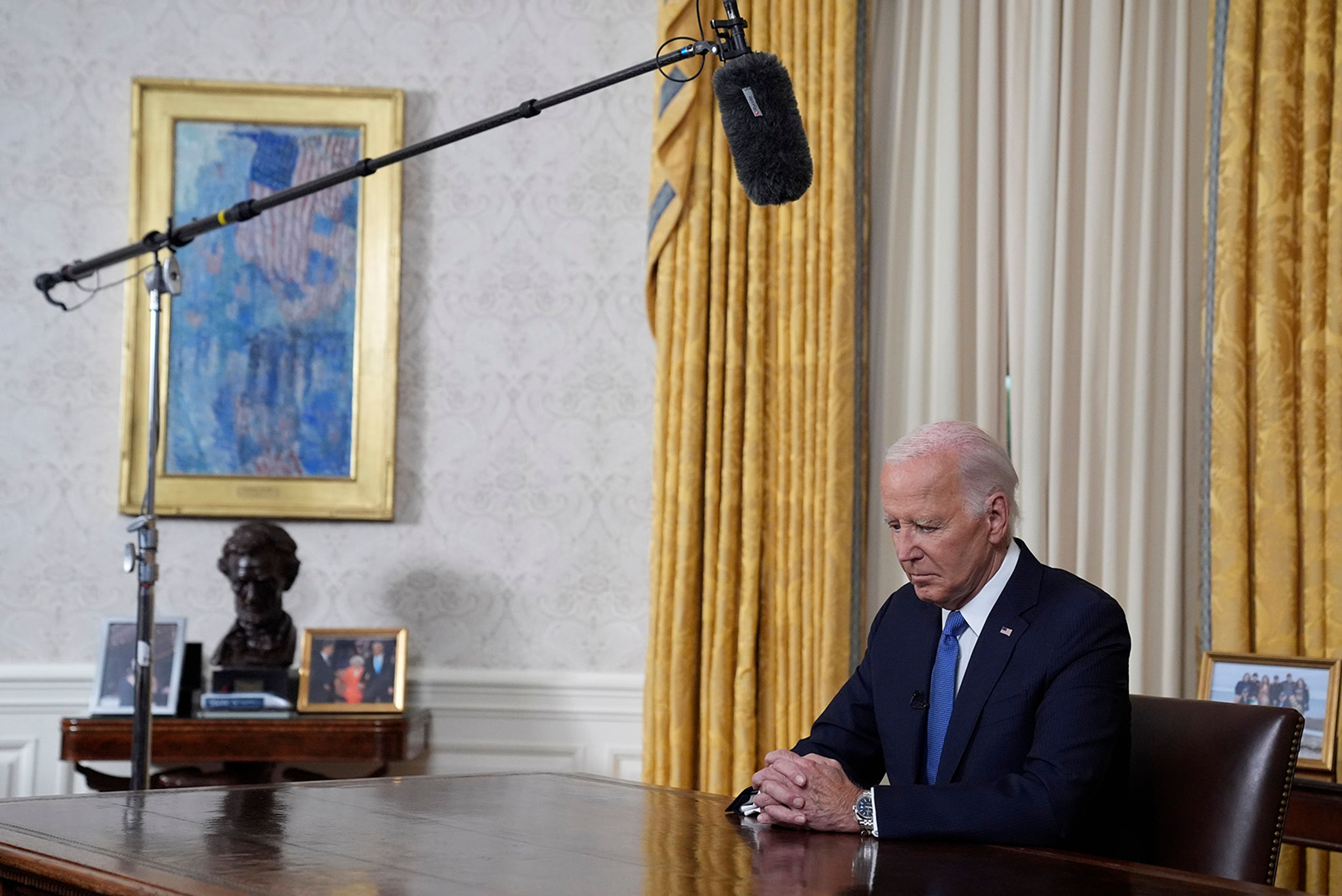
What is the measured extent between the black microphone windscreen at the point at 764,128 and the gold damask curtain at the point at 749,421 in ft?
5.06

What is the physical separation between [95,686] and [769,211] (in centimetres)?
253

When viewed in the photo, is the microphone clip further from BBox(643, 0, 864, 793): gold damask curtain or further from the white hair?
BBox(643, 0, 864, 793): gold damask curtain

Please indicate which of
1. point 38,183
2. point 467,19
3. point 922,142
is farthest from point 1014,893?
point 38,183

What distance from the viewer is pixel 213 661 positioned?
4098mm

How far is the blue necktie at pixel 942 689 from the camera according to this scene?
246 centimetres

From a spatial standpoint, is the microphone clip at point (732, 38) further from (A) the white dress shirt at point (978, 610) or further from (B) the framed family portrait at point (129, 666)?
(B) the framed family portrait at point (129, 666)

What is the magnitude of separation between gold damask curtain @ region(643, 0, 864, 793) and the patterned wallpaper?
0.27 m

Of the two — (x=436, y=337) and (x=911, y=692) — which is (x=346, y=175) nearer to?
(x=911, y=692)

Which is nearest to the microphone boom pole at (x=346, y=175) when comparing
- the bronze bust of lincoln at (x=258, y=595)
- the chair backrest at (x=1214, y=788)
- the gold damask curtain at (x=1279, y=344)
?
the bronze bust of lincoln at (x=258, y=595)

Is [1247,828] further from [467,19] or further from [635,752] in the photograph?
[467,19]

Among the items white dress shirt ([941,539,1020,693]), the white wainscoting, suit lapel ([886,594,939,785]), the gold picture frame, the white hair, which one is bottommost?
the white wainscoting

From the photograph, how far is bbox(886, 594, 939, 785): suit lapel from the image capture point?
2.46m

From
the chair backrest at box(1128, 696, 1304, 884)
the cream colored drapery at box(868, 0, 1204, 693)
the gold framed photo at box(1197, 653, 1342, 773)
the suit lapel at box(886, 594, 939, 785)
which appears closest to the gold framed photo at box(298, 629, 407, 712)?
the cream colored drapery at box(868, 0, 1204, 693)

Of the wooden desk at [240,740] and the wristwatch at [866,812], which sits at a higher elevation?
the wristwatch at [866,812]
